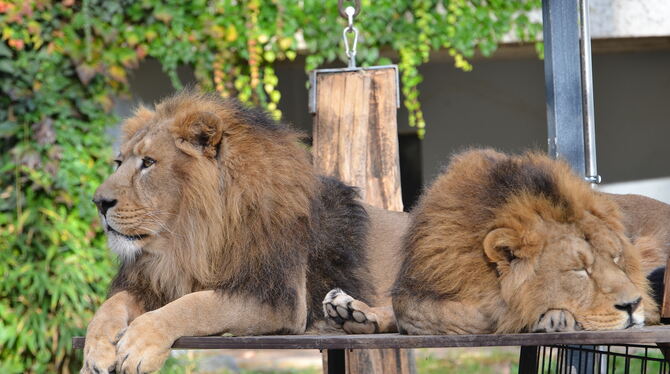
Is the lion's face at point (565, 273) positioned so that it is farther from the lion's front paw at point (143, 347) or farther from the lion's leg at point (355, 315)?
the lion's front paw at point (143, 347)

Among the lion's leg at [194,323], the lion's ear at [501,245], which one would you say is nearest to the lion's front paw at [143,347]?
the lion's leg at [194,323]

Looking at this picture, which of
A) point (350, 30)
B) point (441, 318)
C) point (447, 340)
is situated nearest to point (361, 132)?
point (350, 30)

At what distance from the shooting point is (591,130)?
4.02 metres

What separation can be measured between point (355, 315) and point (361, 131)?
1.98 meters

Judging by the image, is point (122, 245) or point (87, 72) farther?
point (87, 72)

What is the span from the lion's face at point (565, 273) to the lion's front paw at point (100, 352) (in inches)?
46.1

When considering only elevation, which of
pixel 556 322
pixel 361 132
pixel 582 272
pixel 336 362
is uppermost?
pixel 361 132

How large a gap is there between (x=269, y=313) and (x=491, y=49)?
471 centimetres

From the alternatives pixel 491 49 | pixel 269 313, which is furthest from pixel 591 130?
pixel 491 49

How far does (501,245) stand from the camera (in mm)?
2727

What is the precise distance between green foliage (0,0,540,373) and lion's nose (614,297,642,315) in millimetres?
4461

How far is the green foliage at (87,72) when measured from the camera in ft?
21.1

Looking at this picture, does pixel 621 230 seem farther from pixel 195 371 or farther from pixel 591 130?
pixel 195 371

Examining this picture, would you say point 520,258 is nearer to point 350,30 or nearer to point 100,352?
point 100,352
